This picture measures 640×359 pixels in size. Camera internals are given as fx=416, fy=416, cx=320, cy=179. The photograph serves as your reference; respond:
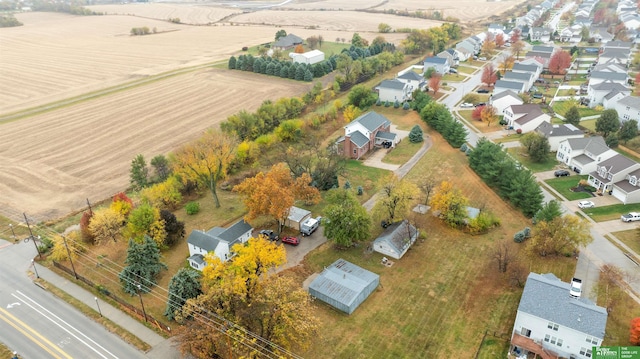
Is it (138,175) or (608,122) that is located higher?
(608,122)

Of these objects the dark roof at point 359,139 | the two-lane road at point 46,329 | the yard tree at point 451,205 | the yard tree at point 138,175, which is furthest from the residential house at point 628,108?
the two-lane road at point 46,329

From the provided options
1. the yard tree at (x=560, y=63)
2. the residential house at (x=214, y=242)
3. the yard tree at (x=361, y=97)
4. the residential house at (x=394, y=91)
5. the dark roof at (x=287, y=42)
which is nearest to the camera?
the residential house at (x=214, y=242)

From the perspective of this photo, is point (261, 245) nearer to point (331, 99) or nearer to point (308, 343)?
point (308, 343)

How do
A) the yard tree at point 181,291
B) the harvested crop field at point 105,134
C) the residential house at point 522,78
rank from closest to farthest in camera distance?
the yard tree at point 181,291 < the harvested crop field at point 105,134 < the residential house at point 522,78

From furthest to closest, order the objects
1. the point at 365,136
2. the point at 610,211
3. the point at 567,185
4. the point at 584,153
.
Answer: the point at 365,136 → the point at 584,153 → the point at 567,185 → the point at 610,211

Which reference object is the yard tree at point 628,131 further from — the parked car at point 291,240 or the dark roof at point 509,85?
the parked car at point 291,240

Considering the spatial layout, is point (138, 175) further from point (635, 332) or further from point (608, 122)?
point (608, 122)

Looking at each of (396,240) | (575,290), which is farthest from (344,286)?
(575,290)
